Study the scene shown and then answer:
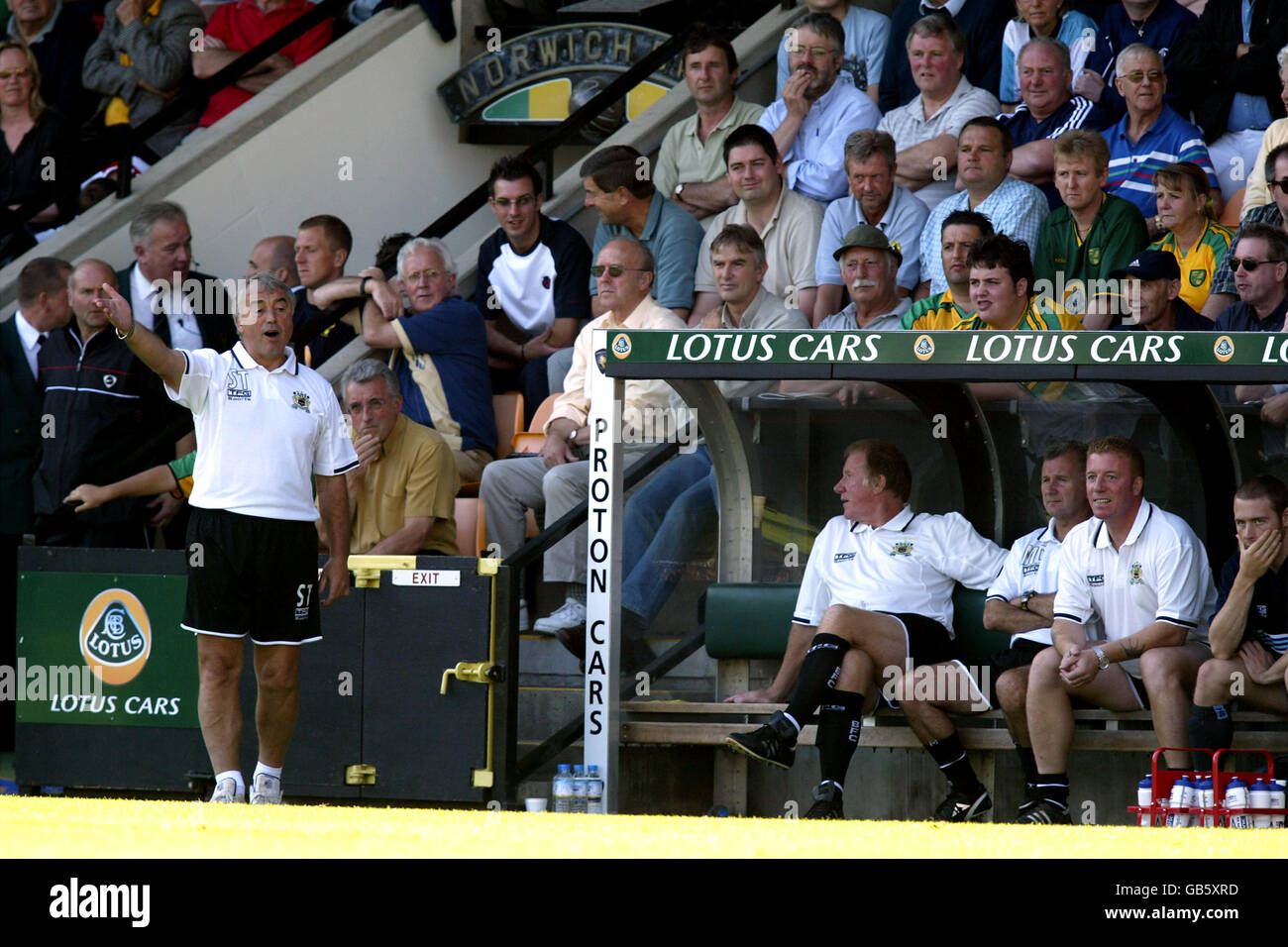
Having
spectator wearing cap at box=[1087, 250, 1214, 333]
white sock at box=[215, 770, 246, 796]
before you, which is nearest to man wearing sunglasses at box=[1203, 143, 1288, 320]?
spectator wearing cap at box=[1087, 250, 1214, 333]


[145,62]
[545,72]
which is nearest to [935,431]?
[545,72]

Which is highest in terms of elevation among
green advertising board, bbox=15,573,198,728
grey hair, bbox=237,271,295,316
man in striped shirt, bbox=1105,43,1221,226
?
man in striped shirt, bbox=1105,43,1221,226

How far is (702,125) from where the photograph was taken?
34.6 ft

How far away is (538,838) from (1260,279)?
4.99 meters

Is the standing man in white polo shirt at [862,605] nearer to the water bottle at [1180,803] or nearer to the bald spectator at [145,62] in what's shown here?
the water bottle at [1180,803]

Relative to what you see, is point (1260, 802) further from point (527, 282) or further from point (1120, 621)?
point (527, 282)

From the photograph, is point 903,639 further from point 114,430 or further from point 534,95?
point 534,95

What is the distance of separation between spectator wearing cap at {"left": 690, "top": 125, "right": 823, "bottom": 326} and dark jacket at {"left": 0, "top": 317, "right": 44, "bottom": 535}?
3511 mm

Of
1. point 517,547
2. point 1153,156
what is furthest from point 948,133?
point 517,547

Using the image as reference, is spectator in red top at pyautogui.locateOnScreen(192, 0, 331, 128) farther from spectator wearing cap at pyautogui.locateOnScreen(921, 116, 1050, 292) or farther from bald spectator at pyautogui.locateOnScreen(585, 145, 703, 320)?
spectator wearing cap at pyautogui.locateOnScreen(921, 116, 1050, 292)

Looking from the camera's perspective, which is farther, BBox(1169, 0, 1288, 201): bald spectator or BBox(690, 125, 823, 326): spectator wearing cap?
BBox(690, 125, 823, 326): spectator wearing cap

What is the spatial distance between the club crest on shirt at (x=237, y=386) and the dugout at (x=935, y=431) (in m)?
1.38

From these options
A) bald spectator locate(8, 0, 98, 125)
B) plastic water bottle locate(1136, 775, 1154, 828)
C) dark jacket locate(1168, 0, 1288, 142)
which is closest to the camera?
plastic water bottle locate(1136, 775, 1154, 828)

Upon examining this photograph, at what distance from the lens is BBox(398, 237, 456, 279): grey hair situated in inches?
375
